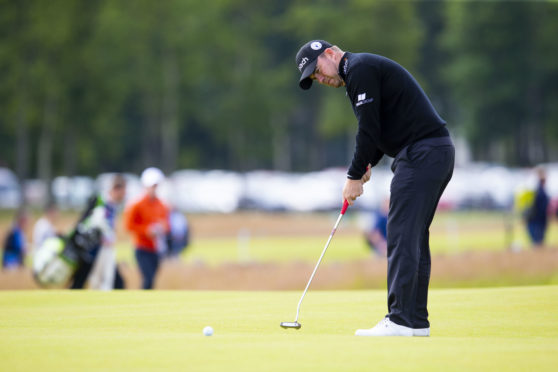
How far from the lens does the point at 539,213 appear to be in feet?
76.9

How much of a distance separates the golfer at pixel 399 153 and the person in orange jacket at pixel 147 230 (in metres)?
7.95

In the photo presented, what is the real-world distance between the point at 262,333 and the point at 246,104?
4469 centimetres

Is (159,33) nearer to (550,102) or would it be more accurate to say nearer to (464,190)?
(464,190)

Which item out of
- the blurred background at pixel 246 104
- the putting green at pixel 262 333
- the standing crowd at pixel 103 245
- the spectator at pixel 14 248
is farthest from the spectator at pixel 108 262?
the blurred background at pixel 246 104

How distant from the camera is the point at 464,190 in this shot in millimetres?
49781

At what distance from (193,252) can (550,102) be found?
118ft

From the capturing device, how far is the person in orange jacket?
601 inches

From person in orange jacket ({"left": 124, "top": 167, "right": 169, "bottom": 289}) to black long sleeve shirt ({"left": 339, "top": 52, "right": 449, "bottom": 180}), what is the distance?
804cm

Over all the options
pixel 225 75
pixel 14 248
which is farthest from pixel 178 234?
pixel 225 75

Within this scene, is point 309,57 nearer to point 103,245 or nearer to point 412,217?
point 412,217

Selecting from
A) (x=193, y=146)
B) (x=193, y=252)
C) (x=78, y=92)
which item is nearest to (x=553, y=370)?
(x=193, y=252)

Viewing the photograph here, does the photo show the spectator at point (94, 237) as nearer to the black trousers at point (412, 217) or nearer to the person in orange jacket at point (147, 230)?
the person in orange jacket at point (147, 230)

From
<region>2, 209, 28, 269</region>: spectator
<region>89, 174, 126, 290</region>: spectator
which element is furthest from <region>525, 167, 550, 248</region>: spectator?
<region>89, 174, 126, 290</region>: spectator

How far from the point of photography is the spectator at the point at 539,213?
2344 centimetres
